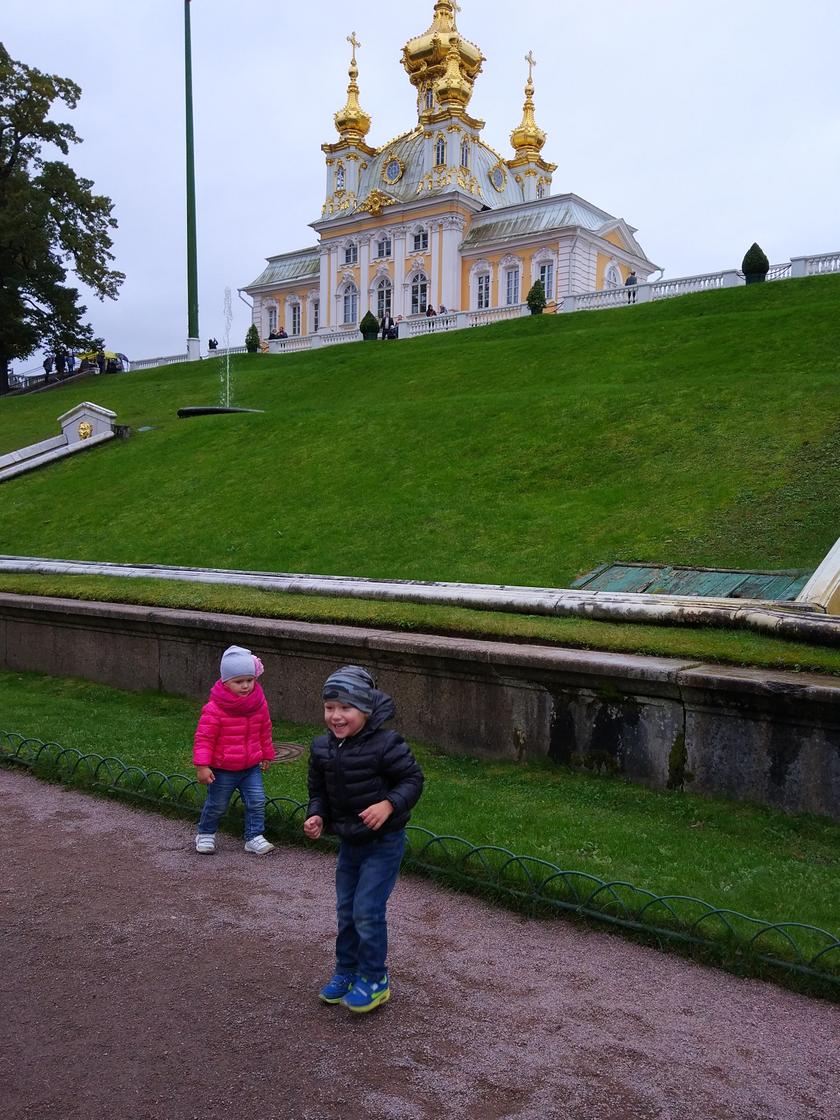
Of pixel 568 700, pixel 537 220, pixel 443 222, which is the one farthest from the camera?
pixel 443 222

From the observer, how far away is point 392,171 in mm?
54188

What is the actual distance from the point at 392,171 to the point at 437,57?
8.07m

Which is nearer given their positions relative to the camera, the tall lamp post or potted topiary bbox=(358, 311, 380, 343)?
potted topiary bbox=(358, 311, 380, 343)

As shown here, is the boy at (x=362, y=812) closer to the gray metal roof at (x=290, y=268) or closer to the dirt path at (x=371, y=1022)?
the dirt path at (x=371, y=1022)

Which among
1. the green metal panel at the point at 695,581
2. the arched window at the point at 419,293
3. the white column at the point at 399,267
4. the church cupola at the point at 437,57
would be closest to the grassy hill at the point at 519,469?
the green metal panel at the point at 695,581

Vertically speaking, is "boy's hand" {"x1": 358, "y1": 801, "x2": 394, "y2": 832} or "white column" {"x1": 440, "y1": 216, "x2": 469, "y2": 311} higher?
"white column" {"x1": 440, "y1": 216, "x2": 469, "y2": 311}

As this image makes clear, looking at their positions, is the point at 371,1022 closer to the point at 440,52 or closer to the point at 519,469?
the point at 519,469

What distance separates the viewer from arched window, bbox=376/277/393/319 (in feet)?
174

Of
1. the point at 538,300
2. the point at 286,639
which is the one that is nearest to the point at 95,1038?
the point at 286,639

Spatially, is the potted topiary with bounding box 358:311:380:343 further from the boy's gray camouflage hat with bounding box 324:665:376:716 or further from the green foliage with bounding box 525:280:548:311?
the boy's gray camouflage hat with bounding box 324:665:376:716

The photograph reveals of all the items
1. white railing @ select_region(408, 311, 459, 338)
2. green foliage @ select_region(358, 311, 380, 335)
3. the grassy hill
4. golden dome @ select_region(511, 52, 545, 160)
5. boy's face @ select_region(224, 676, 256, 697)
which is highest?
golden dome @ select_region(511, 52, 545, 160)

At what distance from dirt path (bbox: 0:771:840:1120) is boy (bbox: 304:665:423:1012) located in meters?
0.20

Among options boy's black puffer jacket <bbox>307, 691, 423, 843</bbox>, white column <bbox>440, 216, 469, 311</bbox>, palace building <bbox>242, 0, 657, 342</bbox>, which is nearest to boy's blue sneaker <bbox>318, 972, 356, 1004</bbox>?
boy's black puffer jacket <bbox>307, 691, 423, 843</bbox>

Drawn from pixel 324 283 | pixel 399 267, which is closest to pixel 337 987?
pixel 399 267
